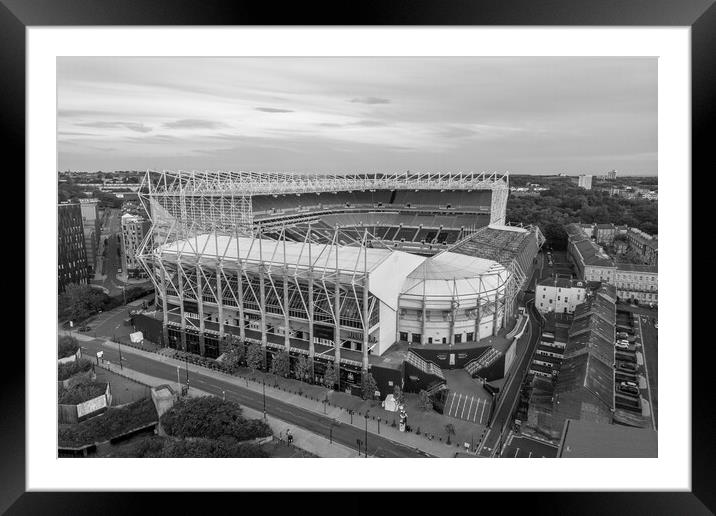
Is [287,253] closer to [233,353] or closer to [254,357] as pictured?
[254,357]

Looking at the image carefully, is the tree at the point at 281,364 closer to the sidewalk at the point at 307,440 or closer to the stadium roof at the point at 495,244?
the sidewalk at the point at 307,440

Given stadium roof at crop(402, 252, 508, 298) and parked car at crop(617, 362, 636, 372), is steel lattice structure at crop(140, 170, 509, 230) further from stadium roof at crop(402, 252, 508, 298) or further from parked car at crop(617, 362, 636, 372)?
parked car at crop(617, 362, 636, 372)

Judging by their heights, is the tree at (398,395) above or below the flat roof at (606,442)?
below

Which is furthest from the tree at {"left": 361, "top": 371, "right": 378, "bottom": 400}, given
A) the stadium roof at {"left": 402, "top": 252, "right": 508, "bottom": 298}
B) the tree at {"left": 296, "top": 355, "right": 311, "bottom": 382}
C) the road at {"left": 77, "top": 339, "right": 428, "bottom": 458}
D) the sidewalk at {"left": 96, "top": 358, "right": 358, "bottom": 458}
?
the stadium roof at {"left": 402, "top": 252, "right": 508, "bottom": 298}

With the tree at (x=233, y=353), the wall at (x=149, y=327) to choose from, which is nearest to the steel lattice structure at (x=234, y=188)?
the wall at (x=149, y=327)

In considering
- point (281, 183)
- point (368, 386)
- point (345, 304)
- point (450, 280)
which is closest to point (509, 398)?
point (368, 386)
